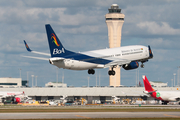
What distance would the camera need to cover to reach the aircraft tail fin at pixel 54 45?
79938 millimetres

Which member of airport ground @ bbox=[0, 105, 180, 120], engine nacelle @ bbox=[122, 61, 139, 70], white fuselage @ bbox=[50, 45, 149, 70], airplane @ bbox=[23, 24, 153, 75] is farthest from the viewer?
engine nacelle @ bbox=[122, 61, 139, 70]

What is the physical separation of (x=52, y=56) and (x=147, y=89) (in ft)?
238

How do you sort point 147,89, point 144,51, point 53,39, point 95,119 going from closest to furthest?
point 95,119
point 53,39
point 144,51
point 147,89

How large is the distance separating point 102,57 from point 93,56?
2.38 m

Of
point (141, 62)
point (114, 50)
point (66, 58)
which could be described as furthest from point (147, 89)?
point (66, 58)

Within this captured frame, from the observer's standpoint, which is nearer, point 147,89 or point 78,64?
point 78,64

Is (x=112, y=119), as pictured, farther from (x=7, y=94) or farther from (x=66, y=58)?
(x=7, y=94)

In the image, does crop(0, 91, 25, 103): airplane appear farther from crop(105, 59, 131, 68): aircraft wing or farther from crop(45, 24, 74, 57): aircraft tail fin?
crop(45, 24, 74, 57): aircraft tail fin

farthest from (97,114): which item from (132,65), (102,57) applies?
(132,65)

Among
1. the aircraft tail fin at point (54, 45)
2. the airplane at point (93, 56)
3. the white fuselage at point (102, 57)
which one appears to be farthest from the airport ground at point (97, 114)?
the aircraft tail fin at point (54, 45)

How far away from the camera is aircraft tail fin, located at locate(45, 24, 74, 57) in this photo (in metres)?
79.9

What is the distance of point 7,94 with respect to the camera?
181 m

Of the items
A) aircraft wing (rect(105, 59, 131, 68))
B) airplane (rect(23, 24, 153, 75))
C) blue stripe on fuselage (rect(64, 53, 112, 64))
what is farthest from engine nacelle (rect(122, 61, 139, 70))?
blue stripe on fuselage (rect(64, 53, 112, 64))

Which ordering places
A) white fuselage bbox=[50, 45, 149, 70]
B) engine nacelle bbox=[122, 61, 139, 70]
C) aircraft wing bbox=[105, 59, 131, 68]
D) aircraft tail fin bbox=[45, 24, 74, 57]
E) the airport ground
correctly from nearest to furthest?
1. the airport ground
2. aircraft tail fin bbox=[45, 24, 74, 57]
3. white fuselage bbox=[50, 45, 149, 70]
4. aircraft wing bbox=[105, 59, 131, 68]
5. engine nacelle bbox=[122, 61, 139, 70]
